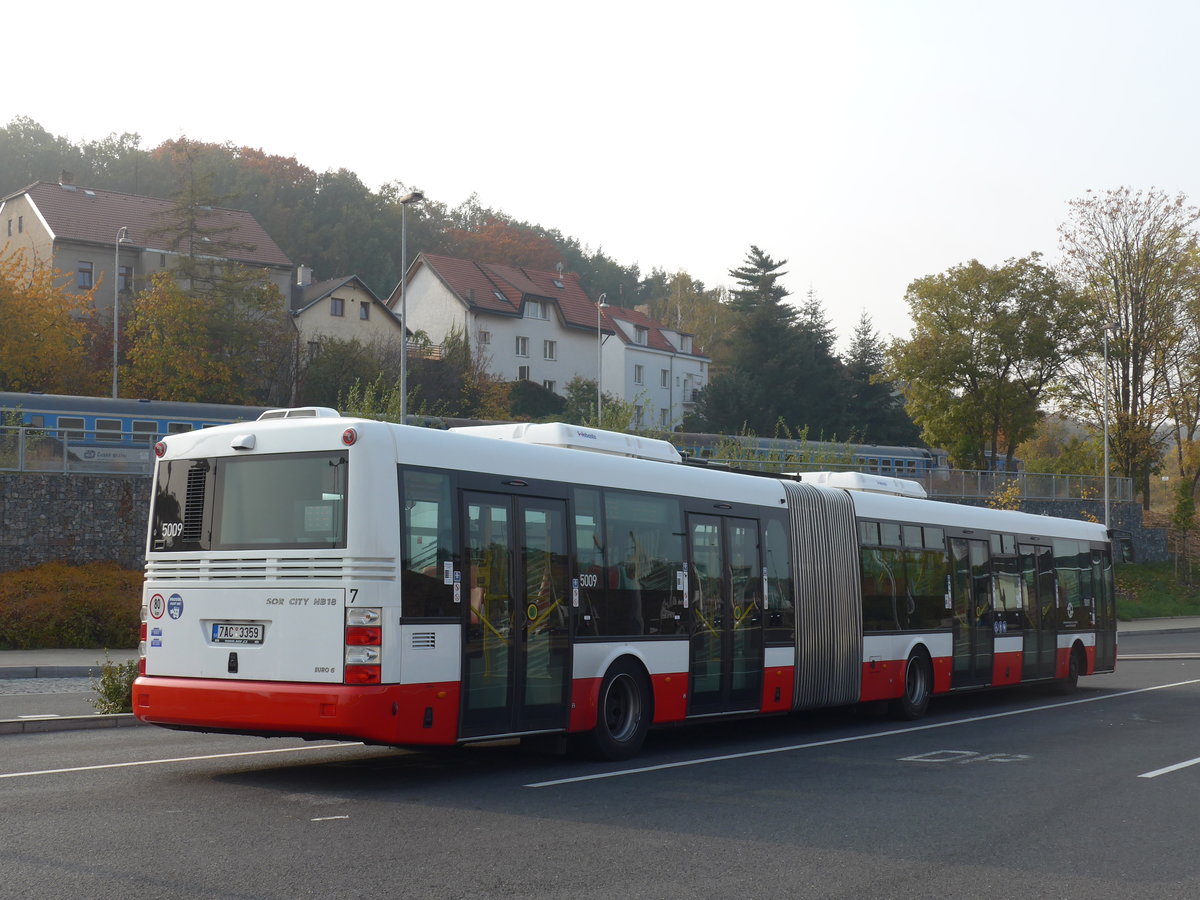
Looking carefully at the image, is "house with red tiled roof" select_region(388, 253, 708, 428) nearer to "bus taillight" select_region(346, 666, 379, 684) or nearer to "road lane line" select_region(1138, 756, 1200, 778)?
"road lane line" select_region(1138, 756, 1200, 778)

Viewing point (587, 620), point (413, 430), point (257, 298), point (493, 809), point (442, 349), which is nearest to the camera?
point (493, 809)

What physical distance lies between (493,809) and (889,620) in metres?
9.25

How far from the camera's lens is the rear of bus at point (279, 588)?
9891 mm

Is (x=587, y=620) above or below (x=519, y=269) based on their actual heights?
below

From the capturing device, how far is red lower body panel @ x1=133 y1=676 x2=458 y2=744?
9742 millimetres

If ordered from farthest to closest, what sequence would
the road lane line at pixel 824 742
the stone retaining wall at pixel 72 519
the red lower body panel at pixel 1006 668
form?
1. the stone retaining wall at pixel 72 519
2. the red lower body panel at pixel 1006 668
3. the road lane line at pixel 824 742

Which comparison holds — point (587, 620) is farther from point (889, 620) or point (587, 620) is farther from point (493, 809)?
point (889, 620)

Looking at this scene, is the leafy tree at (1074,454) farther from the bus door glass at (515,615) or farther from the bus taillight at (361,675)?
the bus taillight at (361,675)

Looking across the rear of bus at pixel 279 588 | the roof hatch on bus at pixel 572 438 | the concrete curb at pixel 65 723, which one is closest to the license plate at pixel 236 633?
the rear of bus at pixel 279 588

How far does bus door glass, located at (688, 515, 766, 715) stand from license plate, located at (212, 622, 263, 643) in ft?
16.3

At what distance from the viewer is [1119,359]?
2485 inches

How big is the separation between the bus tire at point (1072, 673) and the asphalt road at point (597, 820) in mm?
8242

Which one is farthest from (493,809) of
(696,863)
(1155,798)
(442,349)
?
(442,349)

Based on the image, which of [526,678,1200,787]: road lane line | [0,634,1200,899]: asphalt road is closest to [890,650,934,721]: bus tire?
[526,678,1200,787]: road lane line
